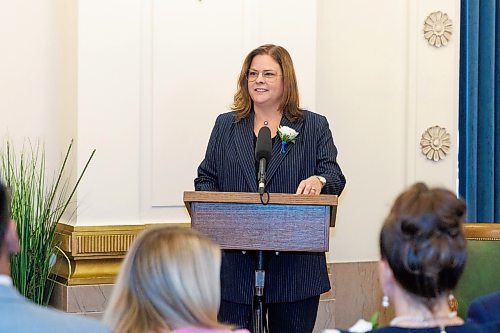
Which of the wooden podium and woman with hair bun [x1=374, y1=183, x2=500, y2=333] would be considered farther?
the wooden podium

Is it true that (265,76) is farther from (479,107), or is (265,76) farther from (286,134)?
(479,107)

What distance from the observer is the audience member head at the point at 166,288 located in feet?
6.82

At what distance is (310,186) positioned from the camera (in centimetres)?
361

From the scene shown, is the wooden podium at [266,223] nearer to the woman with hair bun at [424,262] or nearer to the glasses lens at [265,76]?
the glasses lens at [265,76]

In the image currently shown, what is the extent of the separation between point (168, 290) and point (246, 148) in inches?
73.5

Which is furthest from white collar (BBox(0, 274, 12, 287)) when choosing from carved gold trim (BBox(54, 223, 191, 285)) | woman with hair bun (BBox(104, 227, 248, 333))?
carved gold trim (BBox(54, 223, 191, 285))

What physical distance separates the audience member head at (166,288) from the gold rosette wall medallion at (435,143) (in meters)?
3.90

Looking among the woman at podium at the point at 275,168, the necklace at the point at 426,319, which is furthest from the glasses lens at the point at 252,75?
the necklace at the point at 426,319

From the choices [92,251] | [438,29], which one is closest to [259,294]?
[92,251]

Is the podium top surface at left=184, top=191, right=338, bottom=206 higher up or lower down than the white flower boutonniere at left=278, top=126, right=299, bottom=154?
lower down

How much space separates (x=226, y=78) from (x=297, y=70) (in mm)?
431

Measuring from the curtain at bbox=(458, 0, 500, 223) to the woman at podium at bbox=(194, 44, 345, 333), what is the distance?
227 centimetres

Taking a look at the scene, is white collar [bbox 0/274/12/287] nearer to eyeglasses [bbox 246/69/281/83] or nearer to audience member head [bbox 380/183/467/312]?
audience member head [bbox 380/183/467/312]

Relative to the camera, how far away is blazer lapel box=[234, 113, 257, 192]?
12.6 ft
